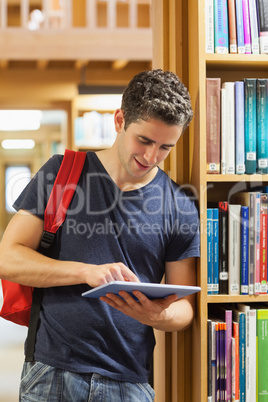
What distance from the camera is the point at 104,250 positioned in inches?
56.0

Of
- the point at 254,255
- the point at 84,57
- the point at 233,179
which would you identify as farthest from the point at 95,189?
the point at 84,57

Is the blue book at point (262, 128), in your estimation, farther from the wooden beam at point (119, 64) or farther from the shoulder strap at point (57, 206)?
the wooden beam at point (119, 64)

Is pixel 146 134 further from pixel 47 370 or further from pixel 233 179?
pixel 47 370

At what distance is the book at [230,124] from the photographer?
1.54 metres

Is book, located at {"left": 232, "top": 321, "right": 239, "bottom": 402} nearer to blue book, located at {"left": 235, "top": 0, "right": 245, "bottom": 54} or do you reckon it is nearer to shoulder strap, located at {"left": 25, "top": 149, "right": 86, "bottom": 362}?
shoulder strap, located at {"left": 25, "top": 149, "right": 86, "bottom": 362}

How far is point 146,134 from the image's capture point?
1354mm

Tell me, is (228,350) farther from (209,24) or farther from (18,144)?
(18,144)

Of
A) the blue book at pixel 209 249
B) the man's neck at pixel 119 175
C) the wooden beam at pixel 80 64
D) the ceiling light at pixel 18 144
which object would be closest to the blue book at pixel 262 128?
the blue book at pixel 209 249

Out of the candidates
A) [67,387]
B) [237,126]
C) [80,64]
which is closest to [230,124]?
[237,126]

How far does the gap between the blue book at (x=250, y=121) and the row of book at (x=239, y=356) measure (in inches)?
18.2

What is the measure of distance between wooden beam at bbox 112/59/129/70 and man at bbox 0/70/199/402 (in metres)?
4.85

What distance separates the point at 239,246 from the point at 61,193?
56cm

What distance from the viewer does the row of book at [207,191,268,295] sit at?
1.53 meters

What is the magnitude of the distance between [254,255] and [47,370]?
27.1 inches
